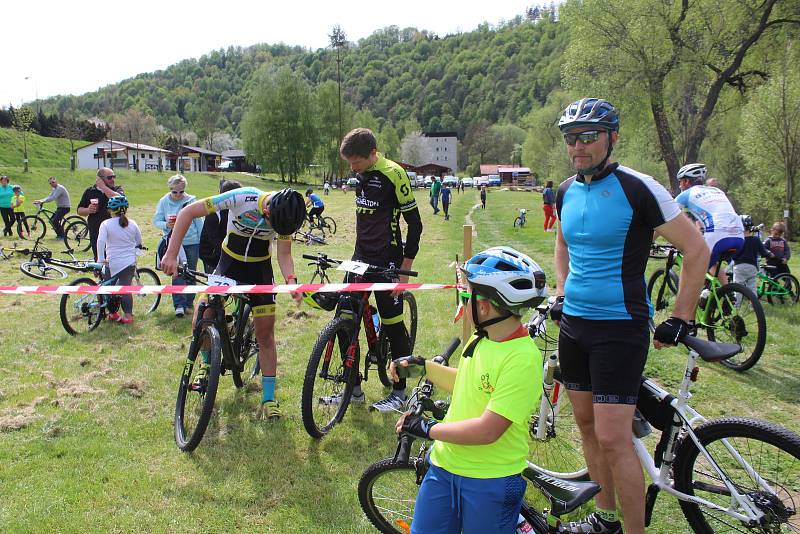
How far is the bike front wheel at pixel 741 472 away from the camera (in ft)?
9.31

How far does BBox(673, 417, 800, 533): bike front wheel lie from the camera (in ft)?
9.31

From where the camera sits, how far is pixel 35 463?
4.32 m

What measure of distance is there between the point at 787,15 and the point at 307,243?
73.1ft

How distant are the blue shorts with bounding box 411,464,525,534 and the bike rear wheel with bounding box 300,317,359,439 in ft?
7.04

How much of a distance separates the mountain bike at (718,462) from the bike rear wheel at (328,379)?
2442 millimetres

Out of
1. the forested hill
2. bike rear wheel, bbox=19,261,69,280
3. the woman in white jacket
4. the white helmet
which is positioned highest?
the forested hill

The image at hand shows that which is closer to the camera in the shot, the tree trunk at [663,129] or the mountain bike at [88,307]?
the mountain bike at [88,307]

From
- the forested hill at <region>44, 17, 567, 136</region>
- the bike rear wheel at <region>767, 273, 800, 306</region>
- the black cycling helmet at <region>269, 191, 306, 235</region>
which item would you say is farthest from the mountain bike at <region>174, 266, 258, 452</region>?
the forested hill at <region>44, 17, 567, 136</region>

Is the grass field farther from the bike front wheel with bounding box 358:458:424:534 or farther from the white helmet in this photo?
the white helmet

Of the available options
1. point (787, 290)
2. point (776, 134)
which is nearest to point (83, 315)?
point (787, 290)

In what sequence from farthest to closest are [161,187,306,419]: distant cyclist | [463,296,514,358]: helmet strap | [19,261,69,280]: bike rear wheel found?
[19,261,69,280]: bike rear wheel
[161,187,306,419]: distant cyclist
[463,296,514,358]: helmet strap

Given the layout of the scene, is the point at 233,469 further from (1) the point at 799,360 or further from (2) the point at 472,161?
(2) the point at 472,161

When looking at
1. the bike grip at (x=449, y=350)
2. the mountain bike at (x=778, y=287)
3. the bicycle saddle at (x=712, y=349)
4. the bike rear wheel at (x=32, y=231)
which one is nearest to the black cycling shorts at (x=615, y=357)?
the bicycle saddle at (x=712, y=349)

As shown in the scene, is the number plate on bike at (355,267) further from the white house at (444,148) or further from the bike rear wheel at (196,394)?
the white house at (444,148)
